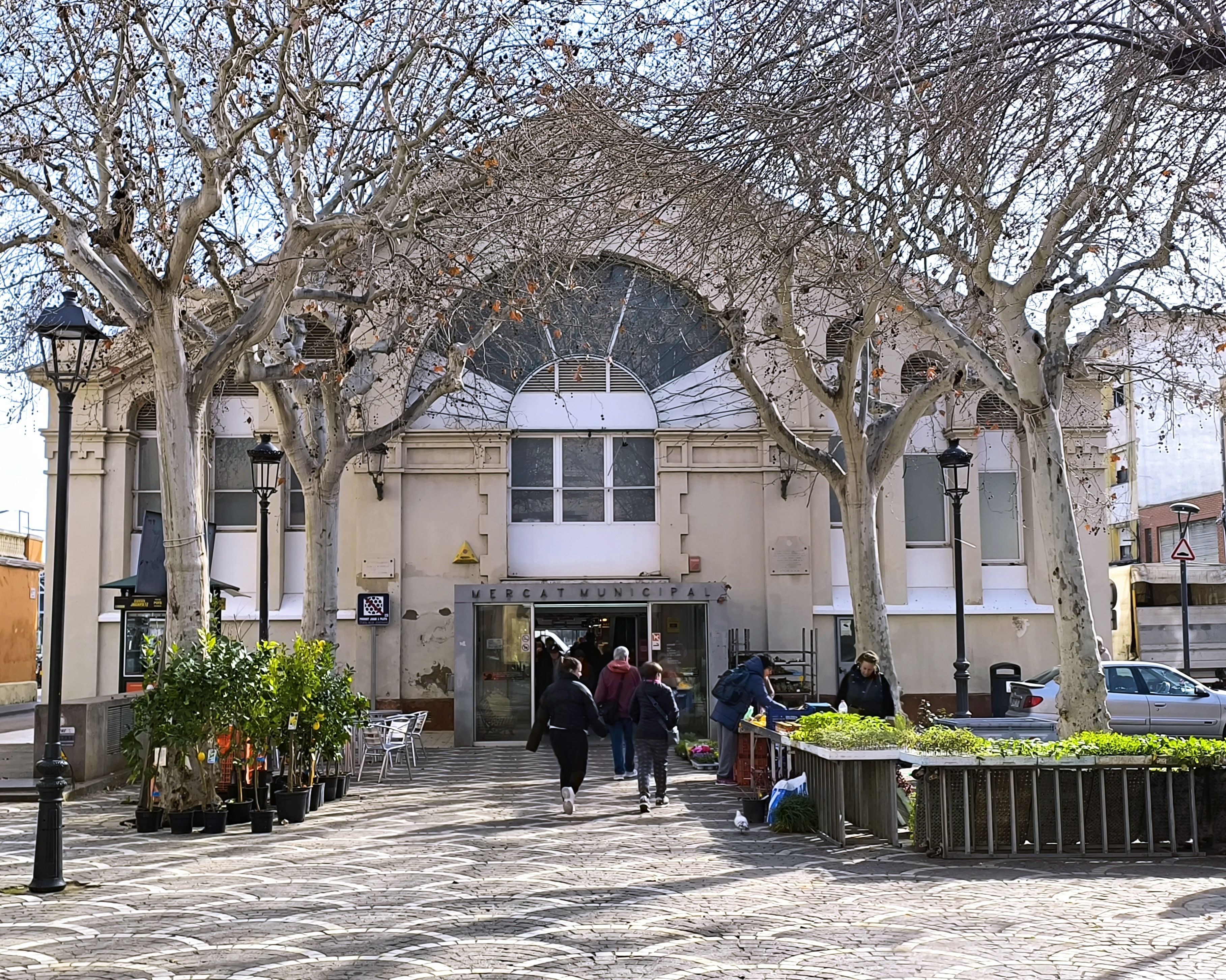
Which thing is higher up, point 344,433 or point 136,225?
point 136,225

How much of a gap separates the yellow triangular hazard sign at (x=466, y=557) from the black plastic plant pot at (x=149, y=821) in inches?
462

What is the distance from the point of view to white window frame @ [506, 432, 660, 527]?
2559cm

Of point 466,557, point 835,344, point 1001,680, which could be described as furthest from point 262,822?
point 835,344

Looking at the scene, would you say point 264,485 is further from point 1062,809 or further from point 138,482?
point 1062,809

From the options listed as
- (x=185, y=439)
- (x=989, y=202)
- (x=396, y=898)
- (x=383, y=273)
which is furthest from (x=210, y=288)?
(x=396, y=898)

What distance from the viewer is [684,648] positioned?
24406mm

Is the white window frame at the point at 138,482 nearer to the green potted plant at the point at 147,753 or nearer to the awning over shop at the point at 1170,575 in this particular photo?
the green potted plant at the point at 147,753

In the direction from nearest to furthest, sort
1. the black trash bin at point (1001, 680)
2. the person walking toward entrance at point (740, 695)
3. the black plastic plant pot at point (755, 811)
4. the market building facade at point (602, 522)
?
the black plastic plant pot at point (755, 811)
the person walking toward entrance at point (740, 695)
the black trash bin at point (1001, 680)
the market building facade at point (602, 522)

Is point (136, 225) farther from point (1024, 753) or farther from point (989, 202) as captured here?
point (1024, 753)

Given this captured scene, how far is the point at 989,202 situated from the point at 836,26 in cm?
578

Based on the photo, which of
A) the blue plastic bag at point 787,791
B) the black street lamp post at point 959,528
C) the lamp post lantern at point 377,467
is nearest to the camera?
the blue plastic bag at point 787,791

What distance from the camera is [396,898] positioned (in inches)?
378

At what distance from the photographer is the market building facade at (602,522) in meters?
25.0

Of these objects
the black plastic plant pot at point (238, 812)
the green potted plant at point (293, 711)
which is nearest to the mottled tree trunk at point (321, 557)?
the green potted plant at point (293, 711)
